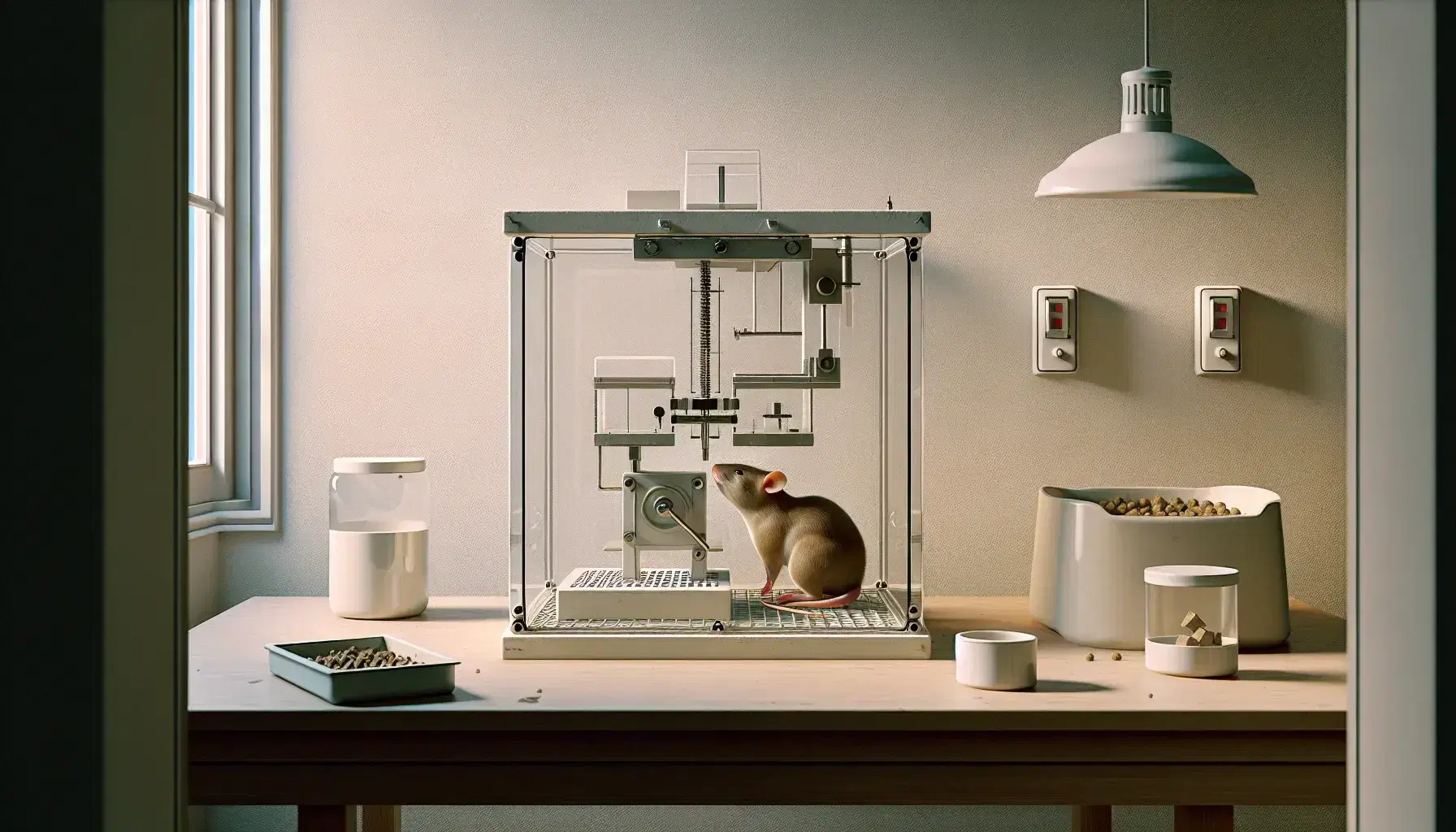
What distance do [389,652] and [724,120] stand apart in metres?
1.08

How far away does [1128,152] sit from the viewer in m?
1.55

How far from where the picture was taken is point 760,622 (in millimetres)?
1663

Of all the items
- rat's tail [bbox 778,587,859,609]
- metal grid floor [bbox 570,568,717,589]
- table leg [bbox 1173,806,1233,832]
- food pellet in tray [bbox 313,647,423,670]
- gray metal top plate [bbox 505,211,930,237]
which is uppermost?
gray metal top plate [bbox 505,211,930,237]

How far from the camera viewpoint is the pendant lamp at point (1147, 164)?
1.52 meters

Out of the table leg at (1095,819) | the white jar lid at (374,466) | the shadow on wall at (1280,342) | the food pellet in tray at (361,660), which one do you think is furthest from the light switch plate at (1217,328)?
the food pellet in tray at (361,660)

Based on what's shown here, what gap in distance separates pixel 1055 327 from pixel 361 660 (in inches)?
50.1

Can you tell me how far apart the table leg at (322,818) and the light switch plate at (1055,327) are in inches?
52.5

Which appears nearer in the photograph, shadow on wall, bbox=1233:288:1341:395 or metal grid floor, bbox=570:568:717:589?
metal grid floor, bbox=570:568:717:589

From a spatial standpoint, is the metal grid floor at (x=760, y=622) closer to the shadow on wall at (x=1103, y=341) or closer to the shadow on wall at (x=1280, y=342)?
the shadow on wall at (x=1103, y=341)

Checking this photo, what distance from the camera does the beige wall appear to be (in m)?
2.14

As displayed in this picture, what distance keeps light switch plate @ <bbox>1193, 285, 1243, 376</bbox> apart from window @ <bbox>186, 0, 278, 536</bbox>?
1582 millimetres

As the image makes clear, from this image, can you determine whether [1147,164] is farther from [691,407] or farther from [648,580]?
[648,580]

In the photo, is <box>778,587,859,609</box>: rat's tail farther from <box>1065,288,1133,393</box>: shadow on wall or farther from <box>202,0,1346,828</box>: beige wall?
<box>1065,288,1133,393</box>: shadow on wall

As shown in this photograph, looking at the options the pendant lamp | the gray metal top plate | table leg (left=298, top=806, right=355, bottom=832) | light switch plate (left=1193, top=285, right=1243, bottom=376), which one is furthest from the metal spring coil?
light switch plate (left=1193, top=285, right=1243, bottom=376)
